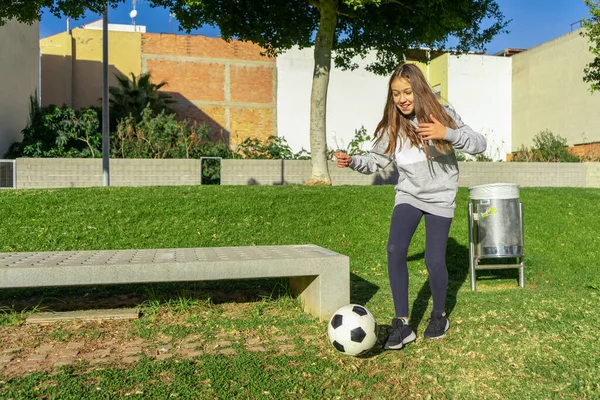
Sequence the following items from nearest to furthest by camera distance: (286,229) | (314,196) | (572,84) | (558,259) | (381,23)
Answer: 1. (558,259)
2. (286,229)
3. (314,196)
4. (381,23)
5. (572,84)

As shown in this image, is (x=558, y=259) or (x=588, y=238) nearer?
(x=558, y=259)

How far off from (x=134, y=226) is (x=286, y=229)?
214cm

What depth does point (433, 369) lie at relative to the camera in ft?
10.9

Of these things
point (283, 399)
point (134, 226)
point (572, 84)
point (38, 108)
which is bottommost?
point (283, 399)

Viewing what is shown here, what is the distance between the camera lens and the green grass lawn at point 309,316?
10.1 ft

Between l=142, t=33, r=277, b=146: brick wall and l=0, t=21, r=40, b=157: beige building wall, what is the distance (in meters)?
9.26

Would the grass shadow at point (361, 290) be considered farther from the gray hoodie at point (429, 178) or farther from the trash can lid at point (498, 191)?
the gray hoodie at point (429, 178)

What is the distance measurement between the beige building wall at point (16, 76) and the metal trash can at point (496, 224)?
56.7 feet

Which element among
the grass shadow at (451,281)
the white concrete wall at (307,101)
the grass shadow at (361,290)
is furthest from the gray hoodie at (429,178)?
the white concrete wall at (307,101)

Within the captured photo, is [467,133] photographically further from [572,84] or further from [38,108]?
[572,84]

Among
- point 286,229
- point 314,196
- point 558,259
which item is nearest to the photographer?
point 558,259

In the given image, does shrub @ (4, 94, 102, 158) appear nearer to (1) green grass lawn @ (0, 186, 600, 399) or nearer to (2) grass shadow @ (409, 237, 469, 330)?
(1) green grass lawn @ (0, 186, 600, 399)

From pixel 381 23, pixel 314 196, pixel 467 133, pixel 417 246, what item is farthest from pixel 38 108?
pixel 467 133

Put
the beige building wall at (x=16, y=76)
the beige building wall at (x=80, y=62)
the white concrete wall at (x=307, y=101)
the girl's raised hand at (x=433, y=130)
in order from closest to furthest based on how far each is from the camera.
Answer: the girl's raised hand at (x=433, y=130) → the beige building wall at (x=16, y=76) → the beige building wall at (x=80, y=62) → the white concrete wall at (x=307, y=101)
